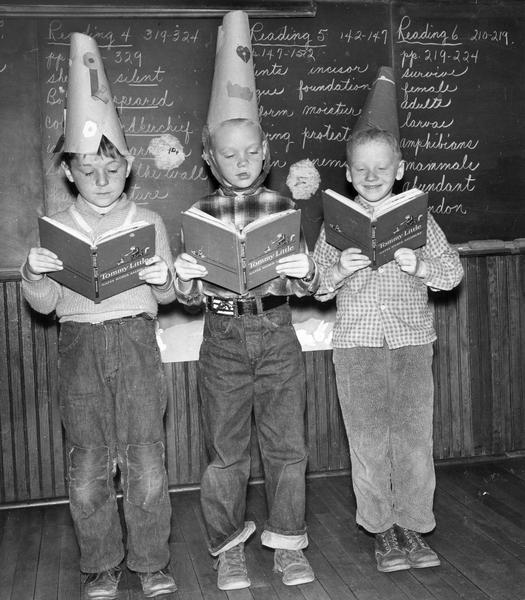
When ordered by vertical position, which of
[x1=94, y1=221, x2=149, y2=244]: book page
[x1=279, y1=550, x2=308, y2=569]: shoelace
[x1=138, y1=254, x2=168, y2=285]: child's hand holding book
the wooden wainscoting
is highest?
[x1=94, y1=221, x2=149, y2=244]: book page

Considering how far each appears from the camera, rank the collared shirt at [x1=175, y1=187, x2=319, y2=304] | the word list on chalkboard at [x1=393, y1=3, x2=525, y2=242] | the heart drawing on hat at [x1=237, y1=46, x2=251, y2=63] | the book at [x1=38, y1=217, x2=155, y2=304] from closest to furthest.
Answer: the book at [x1=38, y1=217, x2=155, y2=304] → the collared shirt at [x1=175, y1=187, x2=319, y2=304] → the heart drawing on hat at [x1=237, y1=46, x2=251, y2=63] → the word list on chalkboard at [x1=393, y1=3, x2=525, y2=242]

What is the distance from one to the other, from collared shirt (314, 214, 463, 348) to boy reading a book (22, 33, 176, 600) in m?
0.50

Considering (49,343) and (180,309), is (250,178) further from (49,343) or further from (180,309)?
(49,343)

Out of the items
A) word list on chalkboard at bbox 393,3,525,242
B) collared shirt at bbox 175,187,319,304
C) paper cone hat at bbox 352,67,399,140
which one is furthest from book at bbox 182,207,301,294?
word list on chalkboard at bbox 393,3,525,242

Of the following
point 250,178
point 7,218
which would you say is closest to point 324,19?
point 250,178

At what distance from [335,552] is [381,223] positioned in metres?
1.00

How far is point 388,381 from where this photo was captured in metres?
2.30

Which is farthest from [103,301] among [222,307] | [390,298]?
[390,298]

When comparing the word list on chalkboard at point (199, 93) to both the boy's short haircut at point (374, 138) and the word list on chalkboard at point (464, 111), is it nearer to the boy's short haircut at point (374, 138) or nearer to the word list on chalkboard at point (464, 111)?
the word list on chalkboard at point (464, 111)

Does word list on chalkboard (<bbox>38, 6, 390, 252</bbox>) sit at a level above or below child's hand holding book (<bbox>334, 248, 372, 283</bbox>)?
above

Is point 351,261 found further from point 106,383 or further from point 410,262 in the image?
point 106,383

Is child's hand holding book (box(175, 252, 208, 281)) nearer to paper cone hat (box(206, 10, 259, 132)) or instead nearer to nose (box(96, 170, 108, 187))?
nose (box(96, 170, 108, 187))

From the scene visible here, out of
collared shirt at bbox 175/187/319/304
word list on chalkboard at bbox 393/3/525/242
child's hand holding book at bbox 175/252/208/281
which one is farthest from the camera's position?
word list on chalkboard at bbox 393/3/525/242

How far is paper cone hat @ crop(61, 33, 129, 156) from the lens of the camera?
2168mm
